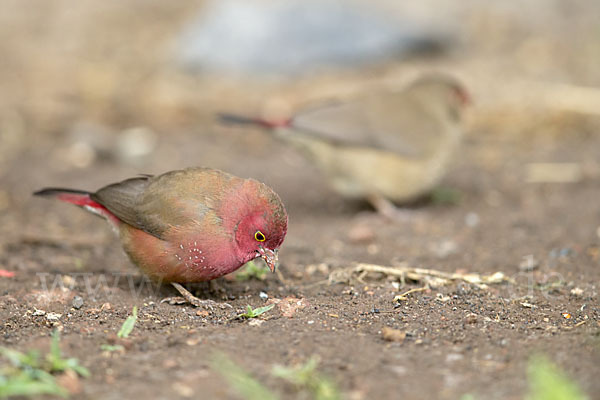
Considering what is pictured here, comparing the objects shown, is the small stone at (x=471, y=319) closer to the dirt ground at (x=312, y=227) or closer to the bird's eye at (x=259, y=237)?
the dirt ground at (x=312, y=227)

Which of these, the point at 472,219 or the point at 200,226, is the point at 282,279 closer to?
the point at 200,226

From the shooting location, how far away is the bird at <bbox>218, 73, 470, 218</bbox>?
20.0 ft

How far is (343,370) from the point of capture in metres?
2.87

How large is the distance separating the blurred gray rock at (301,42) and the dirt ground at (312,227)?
0.73ft

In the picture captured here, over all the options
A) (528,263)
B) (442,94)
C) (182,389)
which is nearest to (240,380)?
(182,389)

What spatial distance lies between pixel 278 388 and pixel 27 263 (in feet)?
8.63

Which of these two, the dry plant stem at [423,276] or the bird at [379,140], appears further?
the bird at [379,140]

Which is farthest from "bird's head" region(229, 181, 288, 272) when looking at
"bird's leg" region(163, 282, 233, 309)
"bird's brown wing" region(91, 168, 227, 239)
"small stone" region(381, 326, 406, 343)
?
"small stone" region(381, 326, 406, 343)

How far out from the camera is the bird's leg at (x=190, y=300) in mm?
3844

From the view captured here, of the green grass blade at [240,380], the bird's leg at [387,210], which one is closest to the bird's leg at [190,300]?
the green grass blade at [240,380]

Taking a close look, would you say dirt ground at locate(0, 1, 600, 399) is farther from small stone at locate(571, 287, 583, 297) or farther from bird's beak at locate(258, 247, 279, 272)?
bird's beak at locate(258, 247, 279, 272)

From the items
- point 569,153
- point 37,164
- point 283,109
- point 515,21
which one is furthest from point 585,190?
point 37,164

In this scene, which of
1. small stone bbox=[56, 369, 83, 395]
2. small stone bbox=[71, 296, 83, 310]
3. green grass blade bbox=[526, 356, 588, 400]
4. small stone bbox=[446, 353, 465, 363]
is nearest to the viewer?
green grass blade bbox=[526, 356, 588, 400]

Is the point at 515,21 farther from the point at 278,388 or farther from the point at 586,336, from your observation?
the point at 278,388
